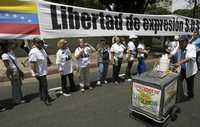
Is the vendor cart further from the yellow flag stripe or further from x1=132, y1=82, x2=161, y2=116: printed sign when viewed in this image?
the yellow flag stripe

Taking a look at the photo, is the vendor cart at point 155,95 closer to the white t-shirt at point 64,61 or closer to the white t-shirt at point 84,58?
the white t-shirt at point 64,61

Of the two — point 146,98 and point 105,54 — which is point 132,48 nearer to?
point 105,54

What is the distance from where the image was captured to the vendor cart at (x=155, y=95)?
585 cm

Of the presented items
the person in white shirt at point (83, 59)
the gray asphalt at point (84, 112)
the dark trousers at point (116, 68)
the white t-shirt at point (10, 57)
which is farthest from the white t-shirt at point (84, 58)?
the white t-shirt at point (10, 57)

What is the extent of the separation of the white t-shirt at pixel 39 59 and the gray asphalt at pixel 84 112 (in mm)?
852

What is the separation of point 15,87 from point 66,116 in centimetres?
176

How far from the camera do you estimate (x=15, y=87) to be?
7.60 metres

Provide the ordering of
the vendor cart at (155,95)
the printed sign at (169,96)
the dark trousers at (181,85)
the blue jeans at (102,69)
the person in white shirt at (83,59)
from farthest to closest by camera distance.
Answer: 1. the blue jeans at (102,69)
2. the person in white shirt at (83,59)
3. the dark trousers at (181,85)
4. the printed sign at (169,96)
5. the vendor cart at (155,95)

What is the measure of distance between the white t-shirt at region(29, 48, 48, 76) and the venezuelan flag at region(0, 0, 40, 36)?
55cm

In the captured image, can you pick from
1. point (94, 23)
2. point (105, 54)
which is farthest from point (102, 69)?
point (94, 23)

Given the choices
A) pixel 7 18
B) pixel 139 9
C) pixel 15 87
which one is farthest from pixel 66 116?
pixel 139 9

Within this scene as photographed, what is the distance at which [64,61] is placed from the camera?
27.0 feet

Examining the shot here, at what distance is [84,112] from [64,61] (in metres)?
1.86

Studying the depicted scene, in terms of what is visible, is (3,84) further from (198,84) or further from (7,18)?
(198,84)
